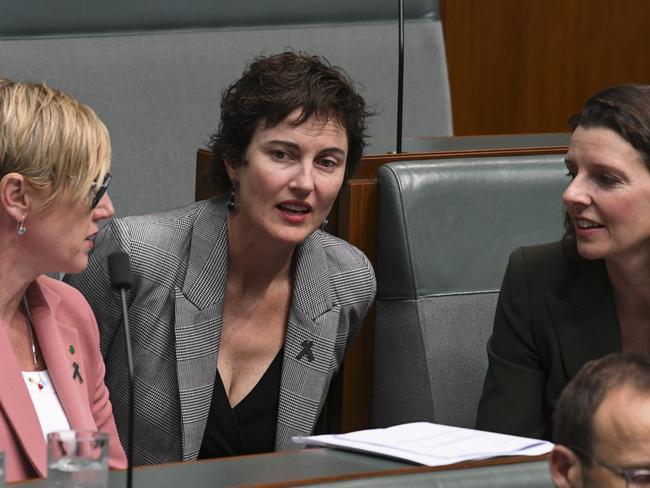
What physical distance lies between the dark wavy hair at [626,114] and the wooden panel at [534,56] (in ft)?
4.84

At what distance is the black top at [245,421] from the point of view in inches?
68.6

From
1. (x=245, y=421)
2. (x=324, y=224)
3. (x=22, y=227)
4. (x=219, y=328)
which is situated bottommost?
(x=245, y=421)

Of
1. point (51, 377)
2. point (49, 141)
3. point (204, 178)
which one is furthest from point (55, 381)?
point (204, 178)

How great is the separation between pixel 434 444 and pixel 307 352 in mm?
509

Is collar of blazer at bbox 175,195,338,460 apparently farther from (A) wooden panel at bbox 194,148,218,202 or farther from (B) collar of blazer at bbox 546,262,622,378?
(B) collar of blazer at bbox 546,262,622,378

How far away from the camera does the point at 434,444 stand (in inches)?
50.7

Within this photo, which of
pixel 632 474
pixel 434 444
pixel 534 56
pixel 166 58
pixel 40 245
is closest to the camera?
pixel 632 474

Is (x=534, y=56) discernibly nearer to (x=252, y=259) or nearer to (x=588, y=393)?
(x=252, y=259)

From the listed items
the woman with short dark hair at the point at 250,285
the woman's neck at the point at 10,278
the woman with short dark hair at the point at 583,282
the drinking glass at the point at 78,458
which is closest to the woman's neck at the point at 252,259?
the woman with short dark hair at the point at 250,285

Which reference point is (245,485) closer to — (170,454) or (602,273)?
(170,454)

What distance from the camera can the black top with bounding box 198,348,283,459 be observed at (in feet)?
5.72

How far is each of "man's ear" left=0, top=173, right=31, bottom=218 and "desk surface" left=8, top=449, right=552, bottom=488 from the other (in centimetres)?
35

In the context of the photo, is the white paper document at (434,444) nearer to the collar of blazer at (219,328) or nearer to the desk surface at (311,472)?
the desk surface at (311,472)

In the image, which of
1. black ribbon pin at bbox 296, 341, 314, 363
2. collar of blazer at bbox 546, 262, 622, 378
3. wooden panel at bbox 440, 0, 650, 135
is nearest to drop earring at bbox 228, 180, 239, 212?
black ribbon pin at bbox 296, 341, 314, 363
